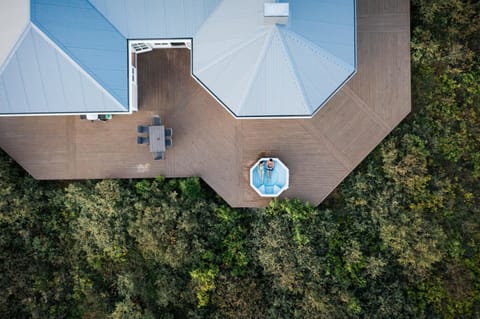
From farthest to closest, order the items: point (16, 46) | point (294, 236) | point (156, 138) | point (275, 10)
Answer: point (156, 138) → point (294, 236) → point (16, 46) → point (275, 10)

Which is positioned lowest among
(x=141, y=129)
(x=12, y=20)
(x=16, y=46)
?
(x=141, y=129)

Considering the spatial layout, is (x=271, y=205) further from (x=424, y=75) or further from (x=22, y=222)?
(x=22, y=222)

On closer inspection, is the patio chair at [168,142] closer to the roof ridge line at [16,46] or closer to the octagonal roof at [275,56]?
the octagonal roof at [275,56]

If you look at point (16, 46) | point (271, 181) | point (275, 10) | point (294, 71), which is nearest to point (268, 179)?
point (271, 181)

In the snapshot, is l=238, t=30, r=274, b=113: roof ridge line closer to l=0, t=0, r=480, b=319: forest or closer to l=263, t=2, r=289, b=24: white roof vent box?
l=263, t=2, r=289, b=24: white roof vent box

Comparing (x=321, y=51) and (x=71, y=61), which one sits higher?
(x=321, y=51)

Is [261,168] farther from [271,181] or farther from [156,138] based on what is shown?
[156,138]

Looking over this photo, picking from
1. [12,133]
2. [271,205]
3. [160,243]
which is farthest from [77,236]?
[271,205]

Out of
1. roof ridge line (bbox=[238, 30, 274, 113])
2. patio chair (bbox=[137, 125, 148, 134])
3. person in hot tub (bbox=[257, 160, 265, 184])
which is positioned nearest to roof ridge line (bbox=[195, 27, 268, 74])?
roof ridge line (bbox=[238, 30, 274, 113])
